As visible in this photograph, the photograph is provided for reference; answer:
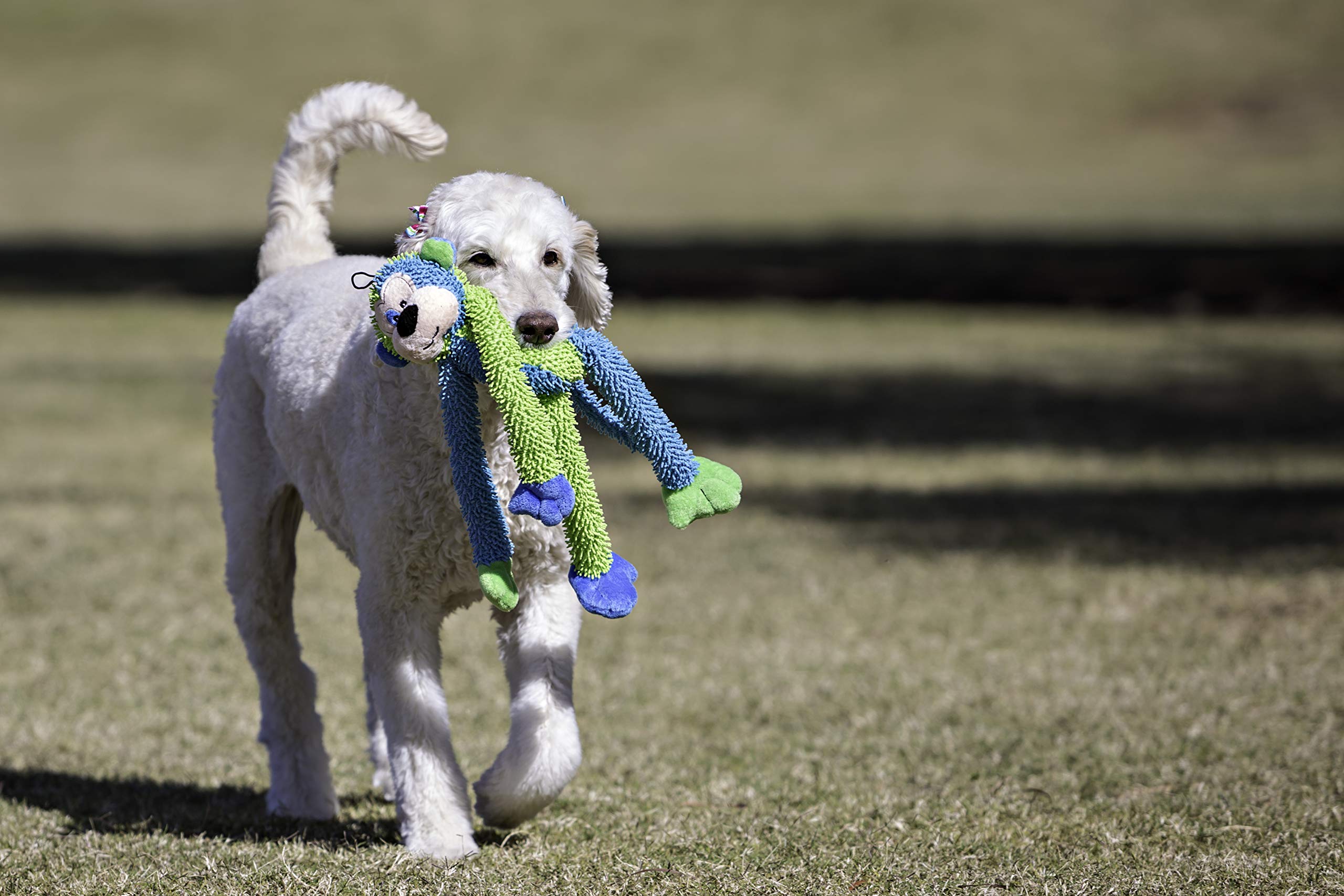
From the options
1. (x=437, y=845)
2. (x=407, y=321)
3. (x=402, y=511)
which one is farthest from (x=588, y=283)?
(x=437, y=845)

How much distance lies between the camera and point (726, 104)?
53.8 m

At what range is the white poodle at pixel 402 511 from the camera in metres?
4.00

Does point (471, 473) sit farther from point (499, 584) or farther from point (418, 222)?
point (418, 222)

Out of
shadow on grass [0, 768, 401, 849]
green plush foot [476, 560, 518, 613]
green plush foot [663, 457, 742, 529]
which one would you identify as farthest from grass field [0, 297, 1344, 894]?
→ green plush foot [663, 457, 742, 529]

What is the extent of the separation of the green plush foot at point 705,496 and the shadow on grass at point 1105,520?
5.11 m

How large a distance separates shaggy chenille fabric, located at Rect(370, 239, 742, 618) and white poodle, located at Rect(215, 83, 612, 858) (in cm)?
9

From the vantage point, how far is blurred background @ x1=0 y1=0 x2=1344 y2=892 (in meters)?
4.75

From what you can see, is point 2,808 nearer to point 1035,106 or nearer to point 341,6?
point 1035,106

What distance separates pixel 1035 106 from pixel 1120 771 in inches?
1975

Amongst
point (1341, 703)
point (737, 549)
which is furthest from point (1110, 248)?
point (1341, 703)

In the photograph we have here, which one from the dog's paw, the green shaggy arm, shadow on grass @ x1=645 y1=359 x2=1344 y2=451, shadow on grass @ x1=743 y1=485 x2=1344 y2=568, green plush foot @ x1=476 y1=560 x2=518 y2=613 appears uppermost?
the green shaggy arm

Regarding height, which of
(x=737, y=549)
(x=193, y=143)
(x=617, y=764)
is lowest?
(x=193, y=143)

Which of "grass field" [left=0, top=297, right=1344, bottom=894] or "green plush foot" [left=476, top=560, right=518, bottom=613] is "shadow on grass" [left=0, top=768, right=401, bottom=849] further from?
"green plush foot" [left=476, top=560, right=518, bottom=613]

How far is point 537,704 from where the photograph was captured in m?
4.19
